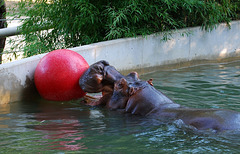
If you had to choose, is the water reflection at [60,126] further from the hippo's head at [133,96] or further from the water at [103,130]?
the hippo's head at [133,96]

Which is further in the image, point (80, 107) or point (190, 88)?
point (190, 88)

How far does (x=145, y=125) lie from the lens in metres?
4.12

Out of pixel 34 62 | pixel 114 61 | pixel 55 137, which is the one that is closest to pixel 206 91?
pixel 114 61

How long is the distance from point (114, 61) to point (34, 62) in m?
1.82

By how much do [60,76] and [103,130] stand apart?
134 centimetres

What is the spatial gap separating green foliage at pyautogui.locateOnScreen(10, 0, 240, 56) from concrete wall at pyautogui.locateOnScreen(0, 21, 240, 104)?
0.81ft

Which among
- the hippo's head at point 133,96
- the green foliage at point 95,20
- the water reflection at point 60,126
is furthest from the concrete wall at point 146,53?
the hippo's head at point 133,96

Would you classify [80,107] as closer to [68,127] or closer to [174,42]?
[68,127]

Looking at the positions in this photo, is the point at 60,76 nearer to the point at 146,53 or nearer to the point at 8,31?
the point at 146,53

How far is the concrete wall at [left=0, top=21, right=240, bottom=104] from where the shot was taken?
5.42 meters

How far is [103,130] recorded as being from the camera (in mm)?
4027

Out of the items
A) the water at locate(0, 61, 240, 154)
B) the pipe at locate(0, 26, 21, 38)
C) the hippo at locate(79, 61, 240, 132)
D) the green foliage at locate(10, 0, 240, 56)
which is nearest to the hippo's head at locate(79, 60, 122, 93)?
the hippo at locate(79, 61, 240, 132)

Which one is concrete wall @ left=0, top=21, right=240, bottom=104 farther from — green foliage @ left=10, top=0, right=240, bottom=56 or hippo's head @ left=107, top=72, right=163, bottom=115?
hippo's head @ left=107, top=72, right=163, bottom=115

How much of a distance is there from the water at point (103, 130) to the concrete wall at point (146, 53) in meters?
0.27
